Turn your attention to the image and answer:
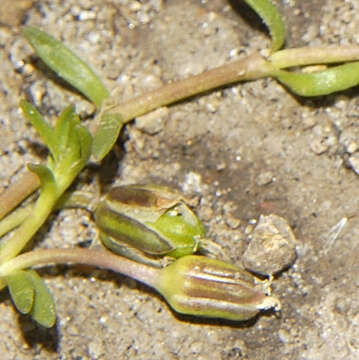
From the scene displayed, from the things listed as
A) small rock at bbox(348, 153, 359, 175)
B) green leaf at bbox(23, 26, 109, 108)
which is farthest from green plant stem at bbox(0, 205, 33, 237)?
small rock at bbox(348, 153, 359, 175)

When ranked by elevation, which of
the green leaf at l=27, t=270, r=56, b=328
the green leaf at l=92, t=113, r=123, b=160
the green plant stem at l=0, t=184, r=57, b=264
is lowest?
the green leaf at l=27, t=270, r=56, b=328

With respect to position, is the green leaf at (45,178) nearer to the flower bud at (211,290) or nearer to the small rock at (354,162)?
the flower bud at (211,290)

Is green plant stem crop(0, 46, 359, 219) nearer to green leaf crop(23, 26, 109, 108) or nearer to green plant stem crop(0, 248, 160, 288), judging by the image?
green leaf crop(23, 26, 109, 108)

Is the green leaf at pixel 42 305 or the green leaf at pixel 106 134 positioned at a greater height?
the green leaf at pixel 106 134

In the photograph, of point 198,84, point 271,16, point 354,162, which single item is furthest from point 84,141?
point 354,162

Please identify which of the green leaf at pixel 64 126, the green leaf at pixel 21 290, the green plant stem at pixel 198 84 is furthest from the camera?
the green plant stem at pixel 198 84

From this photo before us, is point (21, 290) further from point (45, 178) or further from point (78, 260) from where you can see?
point (45, 178)

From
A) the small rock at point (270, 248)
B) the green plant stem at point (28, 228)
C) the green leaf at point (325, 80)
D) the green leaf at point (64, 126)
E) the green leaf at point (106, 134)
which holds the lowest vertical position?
the small rock at point (270, 248)

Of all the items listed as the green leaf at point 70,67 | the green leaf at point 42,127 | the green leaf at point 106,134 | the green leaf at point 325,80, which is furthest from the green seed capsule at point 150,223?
the green leaf at point 325,80

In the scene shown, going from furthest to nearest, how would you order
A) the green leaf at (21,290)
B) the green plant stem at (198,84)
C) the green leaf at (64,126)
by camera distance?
the green plant stem at (198,84)
the green leaf at (64,126)
the green leaf at (21,290)
